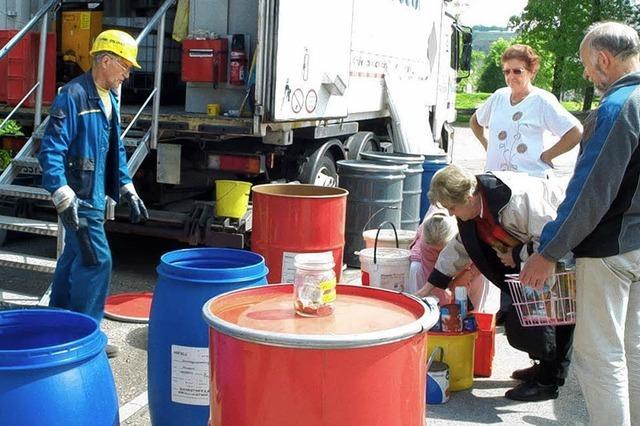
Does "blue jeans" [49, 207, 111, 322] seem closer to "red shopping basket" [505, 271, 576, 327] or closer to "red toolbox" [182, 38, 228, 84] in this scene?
"red toolbox" [182, 38, 228, 84]

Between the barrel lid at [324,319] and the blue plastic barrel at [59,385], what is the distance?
40 cm

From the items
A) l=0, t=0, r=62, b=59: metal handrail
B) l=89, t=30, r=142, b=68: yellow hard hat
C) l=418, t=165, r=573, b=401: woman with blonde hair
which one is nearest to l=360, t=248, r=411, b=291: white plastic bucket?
l=418, t=165, r=573, b=401: woman with blonde hair

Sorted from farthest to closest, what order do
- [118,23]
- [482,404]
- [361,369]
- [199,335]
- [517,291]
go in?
[118,23], [482,404], [517,291], [199,335], [361,369]

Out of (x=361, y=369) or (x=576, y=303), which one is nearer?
(x=361, y=369)

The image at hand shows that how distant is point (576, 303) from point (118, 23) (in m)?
6.29

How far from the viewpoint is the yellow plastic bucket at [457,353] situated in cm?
453

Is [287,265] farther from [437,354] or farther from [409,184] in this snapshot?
[409,184]

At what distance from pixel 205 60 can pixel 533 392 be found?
3695 millimetres

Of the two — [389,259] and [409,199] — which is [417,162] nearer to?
[409,199]

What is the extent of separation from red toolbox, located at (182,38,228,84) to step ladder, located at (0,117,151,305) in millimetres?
627

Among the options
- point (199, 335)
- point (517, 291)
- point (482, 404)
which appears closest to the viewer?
point (199, 335)

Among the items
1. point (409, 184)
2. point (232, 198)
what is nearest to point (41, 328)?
point (232, 198)

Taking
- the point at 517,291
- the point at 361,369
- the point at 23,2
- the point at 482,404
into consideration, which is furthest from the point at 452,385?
the point at 23,2

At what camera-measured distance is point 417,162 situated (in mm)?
8188
